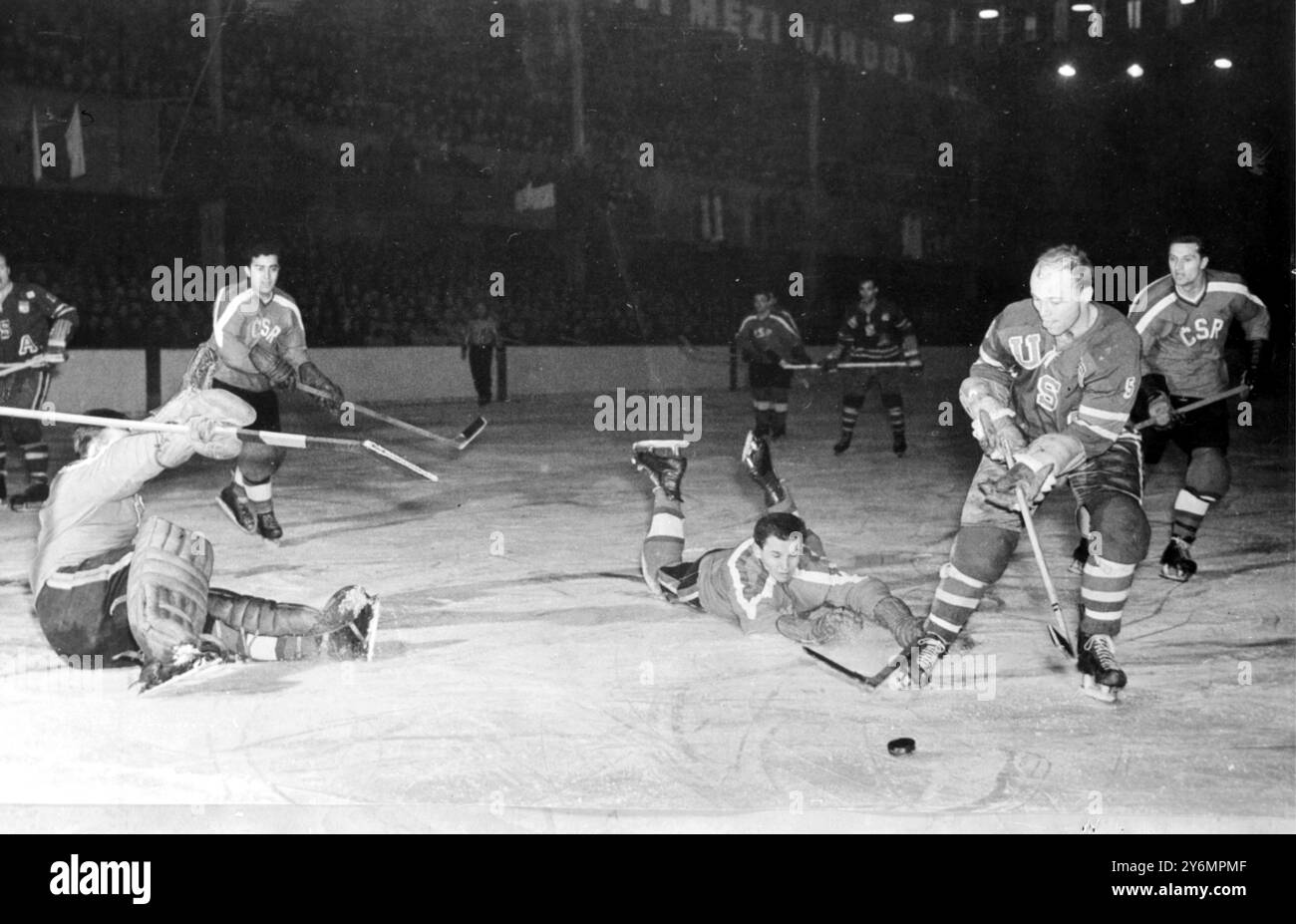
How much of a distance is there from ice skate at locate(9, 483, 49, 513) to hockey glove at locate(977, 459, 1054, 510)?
336cm

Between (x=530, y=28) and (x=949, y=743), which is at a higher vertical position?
(x=530, y=28)

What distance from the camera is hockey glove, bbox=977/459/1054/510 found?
2326 mm

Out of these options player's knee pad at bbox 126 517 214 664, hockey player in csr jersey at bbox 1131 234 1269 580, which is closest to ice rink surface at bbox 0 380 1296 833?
player's knee pad at bbox 126 517 214 664

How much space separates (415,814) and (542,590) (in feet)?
3.93

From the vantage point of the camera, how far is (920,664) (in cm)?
253

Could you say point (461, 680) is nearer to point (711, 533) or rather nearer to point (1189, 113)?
point (711, 533)

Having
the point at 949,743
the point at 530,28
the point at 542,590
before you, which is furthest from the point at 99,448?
the point at 530,28

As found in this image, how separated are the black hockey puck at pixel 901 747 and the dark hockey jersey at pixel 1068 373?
0.68 m

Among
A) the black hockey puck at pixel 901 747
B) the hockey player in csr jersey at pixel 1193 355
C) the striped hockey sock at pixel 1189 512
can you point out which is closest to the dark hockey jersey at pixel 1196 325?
the hockey player in csr jersey at pixel 1193 355

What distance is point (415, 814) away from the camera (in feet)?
7.09

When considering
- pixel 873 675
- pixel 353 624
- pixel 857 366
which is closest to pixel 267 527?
pixel 353 624

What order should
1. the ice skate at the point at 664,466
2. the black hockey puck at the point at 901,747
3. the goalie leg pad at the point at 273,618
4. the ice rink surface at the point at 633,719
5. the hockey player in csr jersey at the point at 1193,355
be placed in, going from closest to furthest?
the ice rink surface at the point at 633,719
the black hockey puck at the point at 901,747
the goalie leg pad at the point at 273,618
the ice skate at the point at 664,466
the hockey player in csr jersey at the point at 1193,355

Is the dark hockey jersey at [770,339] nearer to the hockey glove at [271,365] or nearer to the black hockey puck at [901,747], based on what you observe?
the hockey glove at [271,365]

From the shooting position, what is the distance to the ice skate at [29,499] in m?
4.29
